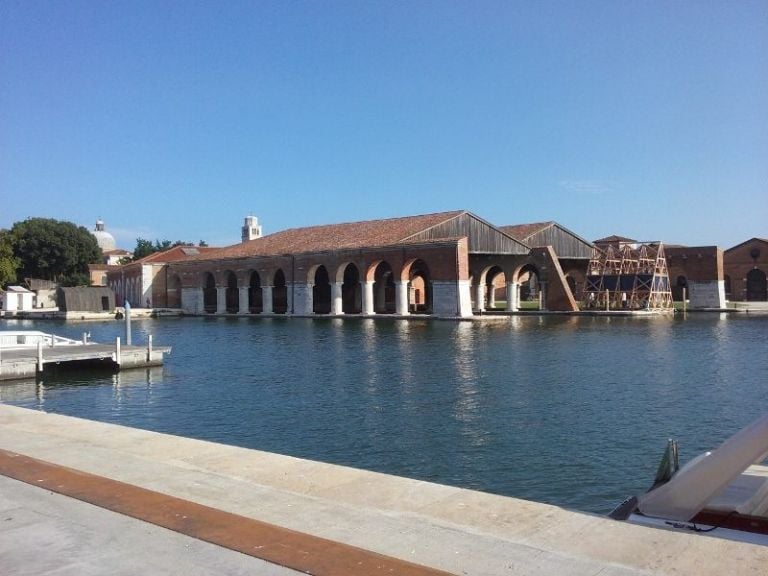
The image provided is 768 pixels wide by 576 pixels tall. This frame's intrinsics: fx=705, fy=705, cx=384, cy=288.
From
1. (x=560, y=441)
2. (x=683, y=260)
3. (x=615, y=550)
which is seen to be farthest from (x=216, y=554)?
(x=683, y=260)

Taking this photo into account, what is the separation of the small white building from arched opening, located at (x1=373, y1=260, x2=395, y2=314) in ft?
118

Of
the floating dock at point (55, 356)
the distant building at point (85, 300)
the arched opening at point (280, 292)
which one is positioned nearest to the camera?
the floating dock at point (55, 356)

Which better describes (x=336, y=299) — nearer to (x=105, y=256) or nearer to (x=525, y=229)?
(x=525, y=229)

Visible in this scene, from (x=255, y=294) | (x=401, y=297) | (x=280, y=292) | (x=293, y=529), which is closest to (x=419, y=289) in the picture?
(x=280, y=292)

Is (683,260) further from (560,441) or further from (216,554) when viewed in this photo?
(216,554)

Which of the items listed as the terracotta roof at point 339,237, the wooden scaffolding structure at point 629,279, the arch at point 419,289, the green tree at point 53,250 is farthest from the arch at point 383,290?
the green tree at point 53,250

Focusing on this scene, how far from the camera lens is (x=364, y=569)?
431 cm

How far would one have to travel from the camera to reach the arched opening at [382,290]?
57.7 meters

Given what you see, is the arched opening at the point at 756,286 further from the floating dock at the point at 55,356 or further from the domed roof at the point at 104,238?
the domed roof at the point at 104,238

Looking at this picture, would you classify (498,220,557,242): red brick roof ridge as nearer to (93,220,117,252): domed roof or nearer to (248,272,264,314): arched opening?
(248,272,264,314): arched opening

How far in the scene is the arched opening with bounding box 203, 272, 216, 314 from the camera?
221ft

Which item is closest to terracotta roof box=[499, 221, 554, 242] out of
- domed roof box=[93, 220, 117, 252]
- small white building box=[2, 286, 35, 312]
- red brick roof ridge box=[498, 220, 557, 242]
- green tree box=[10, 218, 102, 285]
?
red brick roof ridge box=[498, 220, 557, 242]

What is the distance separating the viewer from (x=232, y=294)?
6831 cm

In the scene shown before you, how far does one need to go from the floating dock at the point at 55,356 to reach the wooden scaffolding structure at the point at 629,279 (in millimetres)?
39047
